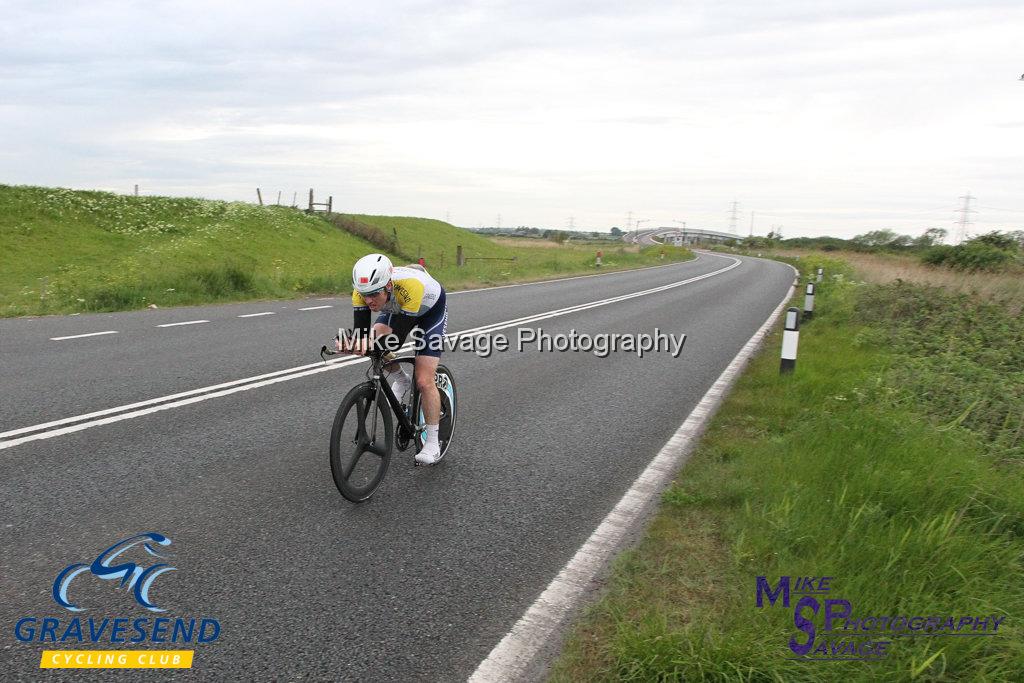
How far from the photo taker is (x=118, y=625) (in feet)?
9.50

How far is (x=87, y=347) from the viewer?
28.7 feet

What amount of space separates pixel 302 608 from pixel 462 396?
4.25m

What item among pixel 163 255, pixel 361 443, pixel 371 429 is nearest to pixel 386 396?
pixel 371 429

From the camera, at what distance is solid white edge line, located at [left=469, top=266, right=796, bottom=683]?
2779 millimetres

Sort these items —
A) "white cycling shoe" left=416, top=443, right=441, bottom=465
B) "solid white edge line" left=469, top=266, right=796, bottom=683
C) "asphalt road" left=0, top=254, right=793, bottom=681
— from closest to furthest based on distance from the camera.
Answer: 1. "solid white edge line" left=469, top=266, right=796, bottom=683
2. "asphalt road" left=0, top=254, right=793, bottom=681
3. "white cycling shoe" left=416, top=443, right=441, bottom=465

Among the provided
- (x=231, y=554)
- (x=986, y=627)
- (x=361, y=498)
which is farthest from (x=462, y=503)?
(x=986, y=627)

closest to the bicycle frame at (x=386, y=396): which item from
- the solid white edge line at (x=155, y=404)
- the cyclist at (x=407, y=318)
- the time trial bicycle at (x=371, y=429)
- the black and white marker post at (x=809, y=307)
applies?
the time trial bicycle at (x=371, y=429)

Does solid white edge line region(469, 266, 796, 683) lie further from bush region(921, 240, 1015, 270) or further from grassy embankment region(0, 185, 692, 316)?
bush region(921, 240, 1015, 270)

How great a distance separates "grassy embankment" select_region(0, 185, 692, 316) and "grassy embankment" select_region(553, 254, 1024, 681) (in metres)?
12.5

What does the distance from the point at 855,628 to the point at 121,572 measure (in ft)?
11.3

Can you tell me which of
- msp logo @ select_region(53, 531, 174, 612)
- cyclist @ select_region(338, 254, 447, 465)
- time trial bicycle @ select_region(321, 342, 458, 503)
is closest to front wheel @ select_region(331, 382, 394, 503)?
time trial bicycle @ select_region(321, 342, 458, 503)

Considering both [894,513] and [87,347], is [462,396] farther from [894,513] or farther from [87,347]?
[87,347]

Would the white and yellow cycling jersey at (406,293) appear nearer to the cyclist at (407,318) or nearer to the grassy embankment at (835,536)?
the cyclist at (407,318)

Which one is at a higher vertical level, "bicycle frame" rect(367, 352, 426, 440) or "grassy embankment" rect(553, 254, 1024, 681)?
"bicycle frame" rect(367, 352, 426, 440)
